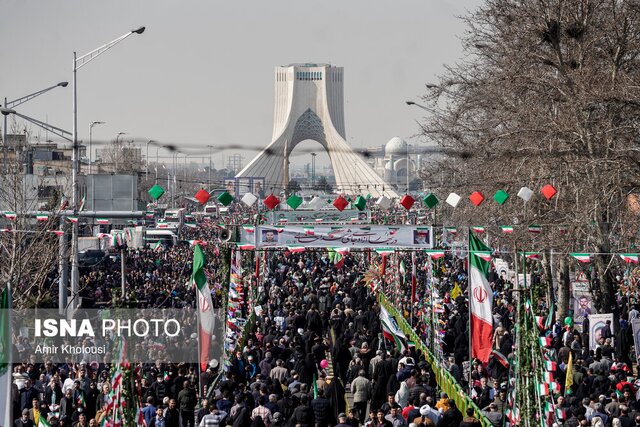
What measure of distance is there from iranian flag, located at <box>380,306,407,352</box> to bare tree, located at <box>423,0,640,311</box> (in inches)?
111

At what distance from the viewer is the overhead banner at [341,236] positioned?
2683 cm

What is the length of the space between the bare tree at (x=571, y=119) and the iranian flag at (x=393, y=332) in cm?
281

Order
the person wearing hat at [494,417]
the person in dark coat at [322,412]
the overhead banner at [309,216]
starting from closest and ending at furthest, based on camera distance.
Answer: the person wearing hat at [494,417], the person in dark coat at [322,412], the overhead banner at [309,216]

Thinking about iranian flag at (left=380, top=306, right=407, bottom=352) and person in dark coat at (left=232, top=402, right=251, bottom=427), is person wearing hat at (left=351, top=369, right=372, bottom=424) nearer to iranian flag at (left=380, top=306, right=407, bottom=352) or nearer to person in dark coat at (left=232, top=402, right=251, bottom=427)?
person in dark coat at (left=232, top=402, right=251, bottom=427)

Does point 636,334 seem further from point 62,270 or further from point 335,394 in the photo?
point 62,270

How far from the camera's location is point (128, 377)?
13148 mm

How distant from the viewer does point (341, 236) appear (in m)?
27.1

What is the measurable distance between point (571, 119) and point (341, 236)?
5.44 metres

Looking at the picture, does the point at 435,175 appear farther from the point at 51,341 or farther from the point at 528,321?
the point at 528,321

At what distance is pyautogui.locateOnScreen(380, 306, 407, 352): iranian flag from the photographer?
2105 centimetres

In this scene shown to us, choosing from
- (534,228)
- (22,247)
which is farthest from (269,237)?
(534,228)

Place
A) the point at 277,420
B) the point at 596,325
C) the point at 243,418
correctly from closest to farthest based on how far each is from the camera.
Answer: the point at 277,420, the point at 243,418, the point at 596,325

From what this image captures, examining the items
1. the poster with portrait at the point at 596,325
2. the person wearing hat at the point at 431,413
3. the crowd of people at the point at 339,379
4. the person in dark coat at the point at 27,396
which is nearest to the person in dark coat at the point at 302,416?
the crowd of people at the point at 339,379

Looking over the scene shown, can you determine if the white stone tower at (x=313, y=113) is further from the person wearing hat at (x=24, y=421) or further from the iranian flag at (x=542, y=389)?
the iranian flag at (x=542, y=389)
